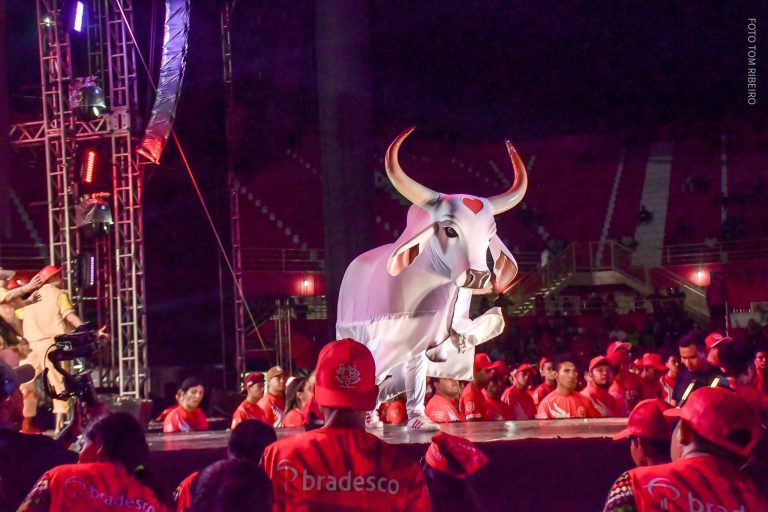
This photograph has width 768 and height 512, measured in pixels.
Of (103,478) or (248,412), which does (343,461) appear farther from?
(248,412)

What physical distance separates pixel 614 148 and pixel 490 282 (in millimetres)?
16915

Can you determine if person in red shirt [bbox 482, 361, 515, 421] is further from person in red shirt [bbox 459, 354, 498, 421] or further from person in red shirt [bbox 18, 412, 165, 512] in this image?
person in red shirt [bbox 18, 412, 165, 512]

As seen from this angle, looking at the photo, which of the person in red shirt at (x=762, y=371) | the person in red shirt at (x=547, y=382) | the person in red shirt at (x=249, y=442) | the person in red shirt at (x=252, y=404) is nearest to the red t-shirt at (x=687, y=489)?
the person in red shirt at (x=249, y=442)

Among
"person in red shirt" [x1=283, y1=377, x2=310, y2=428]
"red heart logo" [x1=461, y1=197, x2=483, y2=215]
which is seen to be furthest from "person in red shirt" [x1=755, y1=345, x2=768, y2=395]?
"person in red shirt" [x1=283, y1=377, x2=310, y2=428]

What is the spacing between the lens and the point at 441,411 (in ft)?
22.9

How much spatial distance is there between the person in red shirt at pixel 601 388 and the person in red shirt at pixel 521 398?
87 cm

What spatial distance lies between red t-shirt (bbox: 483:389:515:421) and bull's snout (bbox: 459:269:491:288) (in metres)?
2.75

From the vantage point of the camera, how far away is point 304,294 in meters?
17.9

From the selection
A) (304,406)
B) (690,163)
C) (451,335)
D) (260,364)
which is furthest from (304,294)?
(451,335)

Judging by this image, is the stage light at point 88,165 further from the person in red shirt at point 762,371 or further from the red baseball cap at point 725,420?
the red baseball cap at point 725,420

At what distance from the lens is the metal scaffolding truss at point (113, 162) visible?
31.9 ft

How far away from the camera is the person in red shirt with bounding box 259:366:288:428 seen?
790 centimetres

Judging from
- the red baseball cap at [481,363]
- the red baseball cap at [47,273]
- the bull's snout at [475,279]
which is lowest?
the red baseball cap at [481,363]

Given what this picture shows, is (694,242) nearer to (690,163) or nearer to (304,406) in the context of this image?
(690,163)
